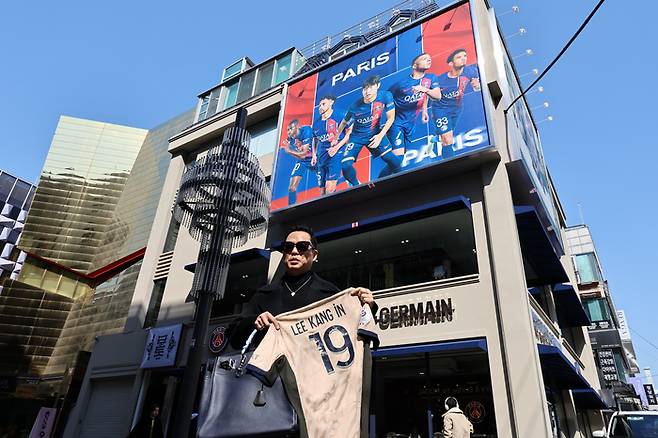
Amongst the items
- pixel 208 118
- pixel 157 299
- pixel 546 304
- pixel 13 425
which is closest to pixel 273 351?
pixel 546 304

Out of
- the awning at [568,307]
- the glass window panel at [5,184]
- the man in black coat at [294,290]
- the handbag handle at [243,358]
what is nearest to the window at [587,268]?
the awning at [568,307]

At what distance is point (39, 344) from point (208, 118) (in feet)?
105

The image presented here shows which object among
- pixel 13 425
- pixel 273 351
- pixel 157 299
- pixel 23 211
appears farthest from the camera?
pixel 13 425

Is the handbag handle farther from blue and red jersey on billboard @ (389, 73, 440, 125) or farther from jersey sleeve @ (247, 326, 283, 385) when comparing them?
blue and red jersey on billboard @ (389, 73, 440, 125)

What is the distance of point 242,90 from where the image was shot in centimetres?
2230

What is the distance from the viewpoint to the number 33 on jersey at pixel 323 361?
8.17ft

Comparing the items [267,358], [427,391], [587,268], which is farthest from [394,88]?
[587,268]

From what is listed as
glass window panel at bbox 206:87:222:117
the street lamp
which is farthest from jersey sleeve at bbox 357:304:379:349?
glass window panel at bbox 206:87:222:117

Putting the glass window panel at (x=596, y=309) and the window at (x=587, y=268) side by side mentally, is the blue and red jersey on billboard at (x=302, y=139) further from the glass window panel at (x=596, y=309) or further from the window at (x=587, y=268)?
the window at (x=587, y=268)

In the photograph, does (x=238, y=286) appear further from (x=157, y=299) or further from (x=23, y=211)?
(x=23, y=211)

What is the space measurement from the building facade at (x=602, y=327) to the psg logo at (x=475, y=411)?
1260 cm

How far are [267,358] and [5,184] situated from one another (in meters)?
31.6

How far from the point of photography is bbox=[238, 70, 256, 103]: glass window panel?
21.8m

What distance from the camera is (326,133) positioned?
51.0 ft
